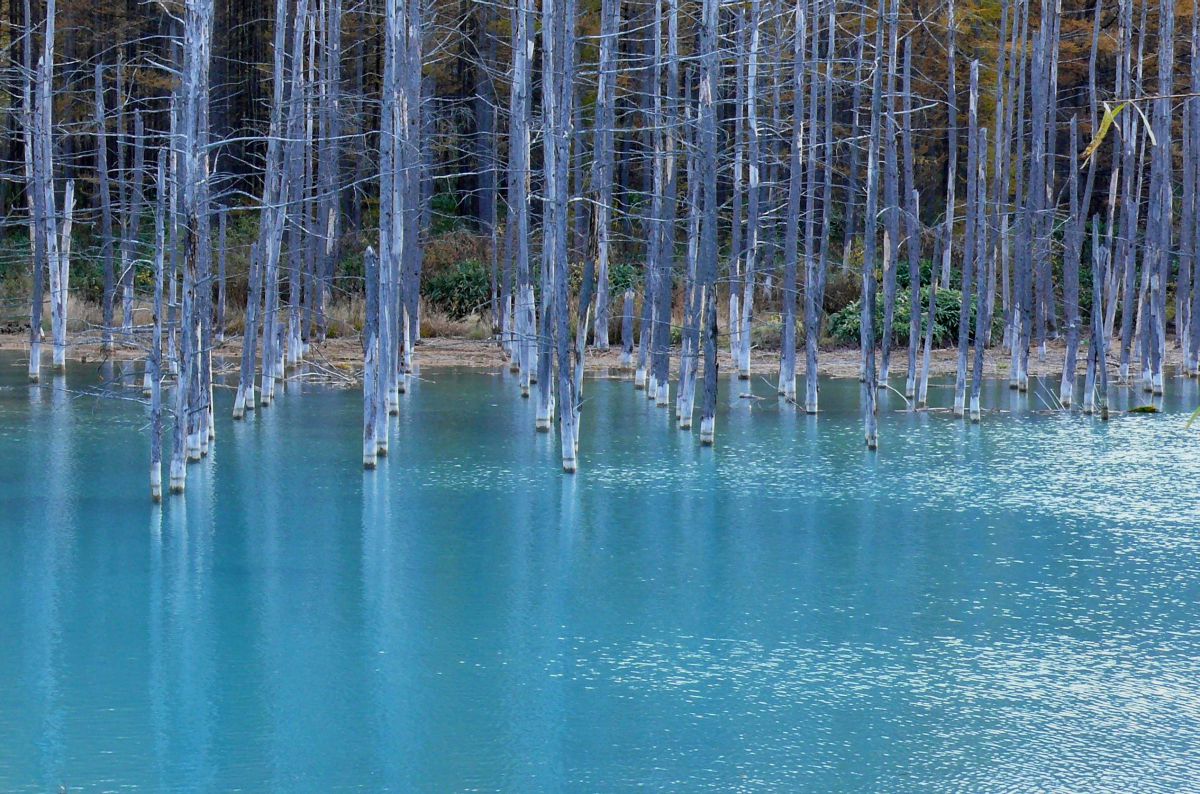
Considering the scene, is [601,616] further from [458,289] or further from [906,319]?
[458,289]

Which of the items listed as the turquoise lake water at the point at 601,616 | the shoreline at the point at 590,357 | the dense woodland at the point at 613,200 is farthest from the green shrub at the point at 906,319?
the turquoise lake water at the point at 601,616

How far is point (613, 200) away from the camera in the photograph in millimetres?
25812

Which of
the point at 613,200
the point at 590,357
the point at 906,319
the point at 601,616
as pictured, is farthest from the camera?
the point at 906,319

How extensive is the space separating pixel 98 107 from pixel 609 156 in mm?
7234

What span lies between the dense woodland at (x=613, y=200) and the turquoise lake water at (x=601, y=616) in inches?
39.8

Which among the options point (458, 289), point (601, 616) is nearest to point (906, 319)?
point (458, 289)

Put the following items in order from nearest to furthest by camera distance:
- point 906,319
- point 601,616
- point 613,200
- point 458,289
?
point 601,616, point 613,200, point 906,319, point 458,289

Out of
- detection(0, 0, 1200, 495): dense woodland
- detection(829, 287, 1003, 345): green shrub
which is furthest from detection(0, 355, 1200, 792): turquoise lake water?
detection(829, 287, 1003, 345): green shrub

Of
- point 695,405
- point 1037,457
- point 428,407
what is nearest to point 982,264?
point 1037,457

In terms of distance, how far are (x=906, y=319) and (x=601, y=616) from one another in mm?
18674

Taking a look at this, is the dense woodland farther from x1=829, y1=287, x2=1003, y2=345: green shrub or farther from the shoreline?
A: the shoreline

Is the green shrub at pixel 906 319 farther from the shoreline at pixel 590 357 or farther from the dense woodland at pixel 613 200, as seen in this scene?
A: the shoreline at pixel 590 357

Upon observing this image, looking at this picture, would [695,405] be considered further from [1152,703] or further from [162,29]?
[162,29]

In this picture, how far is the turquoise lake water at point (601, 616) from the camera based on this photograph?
6.97 metres
